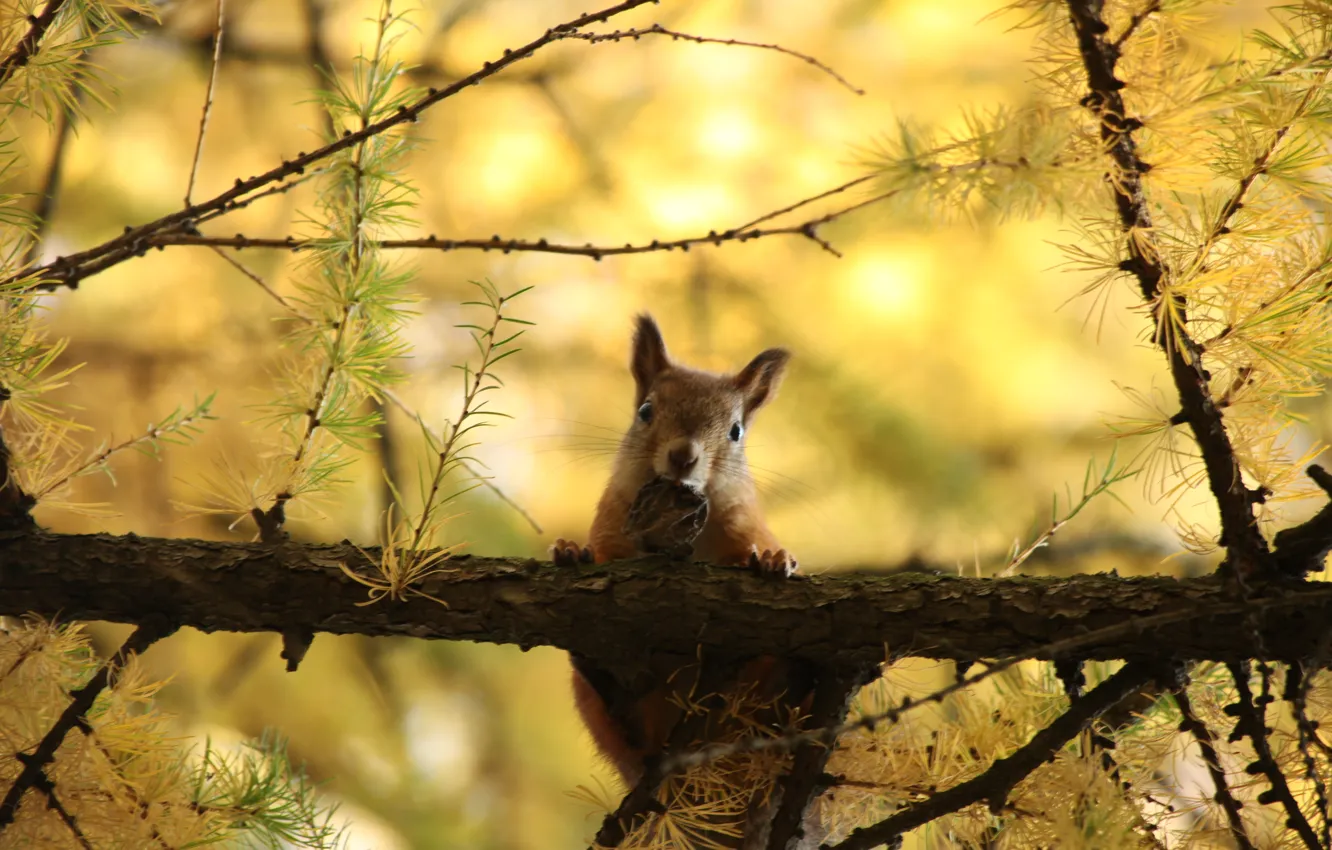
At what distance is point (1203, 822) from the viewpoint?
131cm

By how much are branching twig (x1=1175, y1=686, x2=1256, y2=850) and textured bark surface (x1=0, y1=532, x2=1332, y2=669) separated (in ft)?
0.24

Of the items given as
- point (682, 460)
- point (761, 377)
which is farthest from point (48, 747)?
point (761, 377)

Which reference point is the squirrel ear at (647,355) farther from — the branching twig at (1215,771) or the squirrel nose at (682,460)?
the branching twig at (1215,771)

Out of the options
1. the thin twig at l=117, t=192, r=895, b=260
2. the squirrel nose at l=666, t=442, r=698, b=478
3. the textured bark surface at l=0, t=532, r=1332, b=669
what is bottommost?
the textured bark surface at l=0, t=532, r=1332, b=669

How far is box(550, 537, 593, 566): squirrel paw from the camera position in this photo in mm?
1599

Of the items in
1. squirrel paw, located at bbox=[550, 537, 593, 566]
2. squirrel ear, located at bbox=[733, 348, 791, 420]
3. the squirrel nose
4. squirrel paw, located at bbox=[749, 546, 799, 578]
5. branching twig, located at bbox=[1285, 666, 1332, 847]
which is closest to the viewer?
branching twig, located at bbox=[1285, 666, 1332, 847]

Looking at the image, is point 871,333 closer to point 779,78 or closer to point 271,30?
point 779,78

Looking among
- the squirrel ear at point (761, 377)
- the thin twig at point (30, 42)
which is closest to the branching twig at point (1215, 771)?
the squirrel ear at point (761, 377)

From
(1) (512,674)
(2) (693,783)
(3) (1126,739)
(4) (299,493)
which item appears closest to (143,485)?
(1) (512,674)

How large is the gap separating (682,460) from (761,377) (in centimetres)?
50

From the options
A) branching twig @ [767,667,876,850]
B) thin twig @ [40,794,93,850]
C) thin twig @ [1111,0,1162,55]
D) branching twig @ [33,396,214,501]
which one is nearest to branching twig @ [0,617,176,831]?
thin twig @ [40,794,93,850]

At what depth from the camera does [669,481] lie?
1578 millimetres

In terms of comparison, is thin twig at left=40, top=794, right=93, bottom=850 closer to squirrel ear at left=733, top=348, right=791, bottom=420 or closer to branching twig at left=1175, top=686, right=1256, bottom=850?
branching twig at left=1175, top=686, right=1256, bottom=850

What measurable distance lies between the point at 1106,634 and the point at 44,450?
1.42 m
